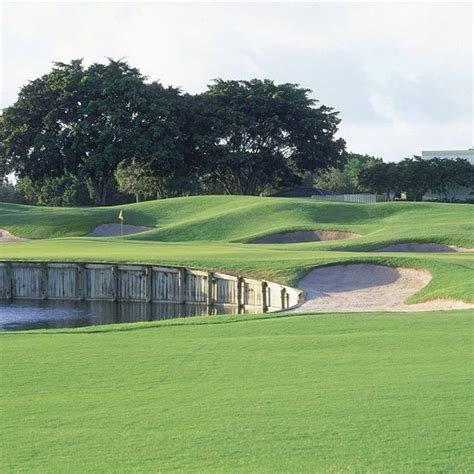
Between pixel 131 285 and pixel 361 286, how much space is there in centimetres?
1219

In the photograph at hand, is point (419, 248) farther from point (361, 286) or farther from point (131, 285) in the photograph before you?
point (131, 285)

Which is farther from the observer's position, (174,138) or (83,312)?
(174,138)

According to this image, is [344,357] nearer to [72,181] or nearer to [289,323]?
[289,323]

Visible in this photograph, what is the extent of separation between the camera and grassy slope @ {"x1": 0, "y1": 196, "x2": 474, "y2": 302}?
34031 mm

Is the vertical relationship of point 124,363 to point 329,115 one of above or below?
below

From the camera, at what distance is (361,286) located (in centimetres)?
3186

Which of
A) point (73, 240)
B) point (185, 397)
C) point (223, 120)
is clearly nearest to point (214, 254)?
point (73, 240)

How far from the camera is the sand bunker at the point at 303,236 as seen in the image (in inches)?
2028

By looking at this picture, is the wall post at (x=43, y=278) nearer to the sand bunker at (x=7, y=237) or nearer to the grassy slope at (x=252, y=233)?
the grassy slope at (x=252, y=233)

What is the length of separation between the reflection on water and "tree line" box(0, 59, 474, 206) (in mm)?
40045

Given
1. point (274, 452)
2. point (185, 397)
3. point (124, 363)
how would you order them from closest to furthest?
point (274, 452) < point (185, 397) < point (124, 363)

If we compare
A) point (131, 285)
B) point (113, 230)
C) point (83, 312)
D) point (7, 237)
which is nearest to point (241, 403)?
point (83, 312)

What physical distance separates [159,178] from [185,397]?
→ 258ft

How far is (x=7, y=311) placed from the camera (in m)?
37.2
